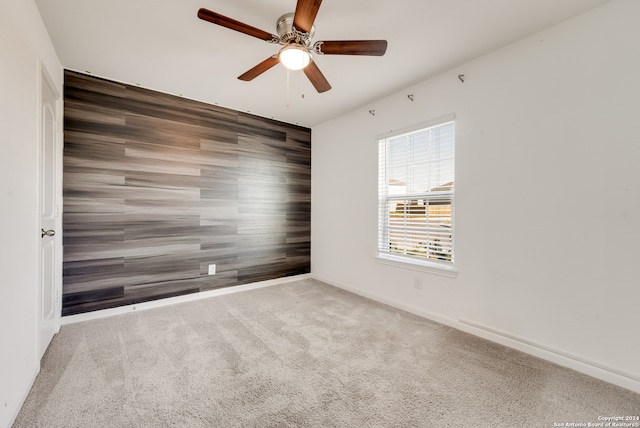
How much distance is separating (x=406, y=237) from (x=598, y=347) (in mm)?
1689

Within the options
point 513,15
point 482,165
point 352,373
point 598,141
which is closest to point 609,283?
point 598,141

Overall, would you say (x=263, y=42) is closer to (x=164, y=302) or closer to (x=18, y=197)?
(x=18, y=197)

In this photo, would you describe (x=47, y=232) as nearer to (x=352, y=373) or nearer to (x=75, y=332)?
(x=75, y=332)

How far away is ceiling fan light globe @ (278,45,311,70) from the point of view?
1.84 m

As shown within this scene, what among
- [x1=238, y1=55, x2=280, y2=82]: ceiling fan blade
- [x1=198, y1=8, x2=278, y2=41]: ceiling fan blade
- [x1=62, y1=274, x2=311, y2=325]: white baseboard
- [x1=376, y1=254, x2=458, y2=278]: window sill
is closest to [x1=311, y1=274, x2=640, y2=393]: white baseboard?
[x1=376, y1=254, x2=458, y2=278]: window sill

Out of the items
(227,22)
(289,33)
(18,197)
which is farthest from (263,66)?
(18,197)

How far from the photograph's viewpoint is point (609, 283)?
5.93ft

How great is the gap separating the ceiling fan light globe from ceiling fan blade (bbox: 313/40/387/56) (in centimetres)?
8

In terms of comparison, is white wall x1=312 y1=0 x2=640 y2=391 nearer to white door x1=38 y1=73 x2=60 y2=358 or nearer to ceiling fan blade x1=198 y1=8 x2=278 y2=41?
ceiling fan blade x1=198 y1=8 x2=278 y2=41

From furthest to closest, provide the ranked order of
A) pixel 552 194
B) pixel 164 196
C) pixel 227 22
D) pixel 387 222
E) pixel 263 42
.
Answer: pixel 387 222 < pixel 164 196 < pixel 263 42 < pixel 552 194 < pixel 227 22

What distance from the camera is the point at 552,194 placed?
2047 mm

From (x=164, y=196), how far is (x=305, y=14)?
101 inches

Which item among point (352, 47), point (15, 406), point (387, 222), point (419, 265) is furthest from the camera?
point (387, 222)

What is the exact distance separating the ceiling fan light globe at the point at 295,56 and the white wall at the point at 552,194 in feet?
5.04
